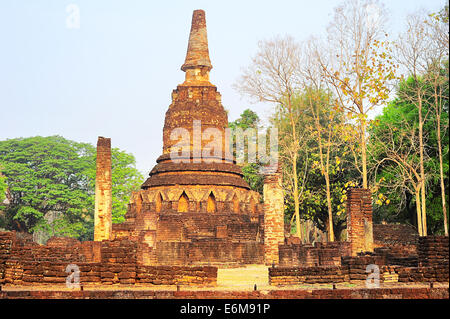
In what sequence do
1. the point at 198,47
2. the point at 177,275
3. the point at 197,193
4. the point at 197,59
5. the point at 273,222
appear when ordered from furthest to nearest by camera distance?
the point at 198,47 → the point at 197,59 → the point at 197,193 → the point at 273,222 → the point at 177,275

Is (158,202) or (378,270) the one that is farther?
(158,202)

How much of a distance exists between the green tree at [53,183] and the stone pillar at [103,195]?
1661 cm

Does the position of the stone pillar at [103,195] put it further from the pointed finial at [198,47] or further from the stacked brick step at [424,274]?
the stacked brick step at [424,274]

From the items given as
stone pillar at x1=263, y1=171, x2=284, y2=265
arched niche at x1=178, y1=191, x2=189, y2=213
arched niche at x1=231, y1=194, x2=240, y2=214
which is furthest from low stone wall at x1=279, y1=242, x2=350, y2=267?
arched niche at x1=178, y1=191, x2=189, y2=213

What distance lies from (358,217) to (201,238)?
23.8ft

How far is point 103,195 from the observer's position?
2214 centimetres

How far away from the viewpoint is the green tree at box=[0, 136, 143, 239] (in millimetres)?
39844

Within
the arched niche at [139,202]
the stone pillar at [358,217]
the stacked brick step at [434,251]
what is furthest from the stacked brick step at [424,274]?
the arched niche at [139,202]

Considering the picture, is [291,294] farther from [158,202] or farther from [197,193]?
[158,202]

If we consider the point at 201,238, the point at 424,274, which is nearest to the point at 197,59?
the point at 201,238

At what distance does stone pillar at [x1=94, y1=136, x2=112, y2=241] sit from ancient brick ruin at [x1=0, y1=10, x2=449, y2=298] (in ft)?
0.12

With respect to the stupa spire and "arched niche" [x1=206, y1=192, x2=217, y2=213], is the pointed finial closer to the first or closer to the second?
the stupa spire
